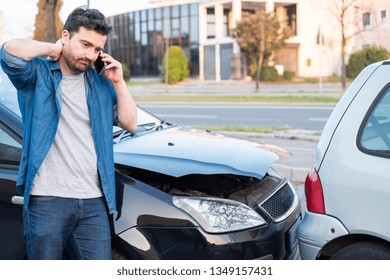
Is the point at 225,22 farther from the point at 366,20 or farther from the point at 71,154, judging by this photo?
the point at 71,154

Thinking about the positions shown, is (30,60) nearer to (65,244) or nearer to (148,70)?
(65,244)

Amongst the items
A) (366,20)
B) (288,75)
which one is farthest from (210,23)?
(366,20)

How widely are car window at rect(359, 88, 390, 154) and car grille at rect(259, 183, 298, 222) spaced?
0.73 m

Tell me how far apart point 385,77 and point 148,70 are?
4699 cm

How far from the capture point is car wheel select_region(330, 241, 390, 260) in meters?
2.76

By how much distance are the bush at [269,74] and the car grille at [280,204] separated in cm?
3710

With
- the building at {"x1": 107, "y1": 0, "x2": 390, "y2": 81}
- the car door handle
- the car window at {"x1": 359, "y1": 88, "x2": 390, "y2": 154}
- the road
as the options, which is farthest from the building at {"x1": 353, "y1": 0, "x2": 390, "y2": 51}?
the car door handle

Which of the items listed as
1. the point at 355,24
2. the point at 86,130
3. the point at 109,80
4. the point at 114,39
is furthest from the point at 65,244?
the point at 114,39

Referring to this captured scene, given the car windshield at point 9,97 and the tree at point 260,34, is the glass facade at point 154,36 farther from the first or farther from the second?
the car windshield at point 9,97

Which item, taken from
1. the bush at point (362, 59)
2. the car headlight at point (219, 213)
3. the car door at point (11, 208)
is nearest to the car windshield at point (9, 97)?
the car door at point (11, 208)

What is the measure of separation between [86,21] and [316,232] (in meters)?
1.65

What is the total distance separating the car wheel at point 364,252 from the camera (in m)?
2.76

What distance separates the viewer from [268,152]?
3795 mm

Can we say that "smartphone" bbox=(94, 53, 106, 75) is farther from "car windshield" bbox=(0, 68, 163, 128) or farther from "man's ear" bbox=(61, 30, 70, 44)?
"car windshield" bbox=(0, 68, 163, 128)
